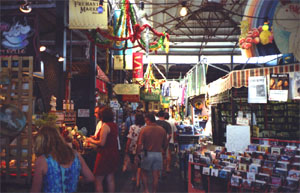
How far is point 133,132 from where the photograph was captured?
7188 millimetres

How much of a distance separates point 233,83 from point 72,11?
4433 millimetres

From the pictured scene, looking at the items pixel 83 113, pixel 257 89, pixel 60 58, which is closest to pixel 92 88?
pixel 83 113

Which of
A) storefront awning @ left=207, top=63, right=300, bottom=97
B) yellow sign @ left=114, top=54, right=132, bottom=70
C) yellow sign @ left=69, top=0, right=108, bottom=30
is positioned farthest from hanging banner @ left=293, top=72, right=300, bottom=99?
yellow sign @ left=114, top=54, right=132, bottom=70

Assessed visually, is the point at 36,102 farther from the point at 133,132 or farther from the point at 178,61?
the point at 178,61

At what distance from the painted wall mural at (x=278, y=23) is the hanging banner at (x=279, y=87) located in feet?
1.70

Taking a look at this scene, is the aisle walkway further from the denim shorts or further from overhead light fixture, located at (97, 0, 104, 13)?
overhead light fixture, located at (97, 0, 104, 13)

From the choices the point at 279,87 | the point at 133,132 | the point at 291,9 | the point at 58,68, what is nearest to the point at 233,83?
the point at 279,87

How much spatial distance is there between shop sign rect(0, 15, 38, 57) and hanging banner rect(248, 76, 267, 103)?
473 cm

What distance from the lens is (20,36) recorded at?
5.55m

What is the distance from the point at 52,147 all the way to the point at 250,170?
11.3 ft

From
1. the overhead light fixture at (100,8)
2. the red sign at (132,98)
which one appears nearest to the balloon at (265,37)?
the overhead light fixture at (100,8)

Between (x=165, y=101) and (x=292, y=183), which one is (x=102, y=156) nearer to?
(x=292, y=183)

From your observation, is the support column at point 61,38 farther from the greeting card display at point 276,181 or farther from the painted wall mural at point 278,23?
the greeting card display at point 276,181

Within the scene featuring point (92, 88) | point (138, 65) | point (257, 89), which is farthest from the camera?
point (138, 65)
